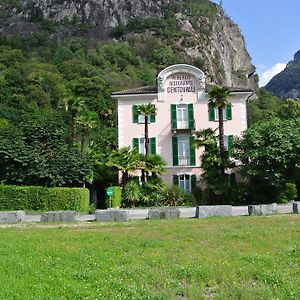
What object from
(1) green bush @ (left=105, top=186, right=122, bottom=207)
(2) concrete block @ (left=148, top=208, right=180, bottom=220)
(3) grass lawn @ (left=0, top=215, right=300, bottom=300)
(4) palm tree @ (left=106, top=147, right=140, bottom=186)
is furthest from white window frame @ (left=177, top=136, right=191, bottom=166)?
(3) grass lawn @ (left=0, top=215, right=300, bottom=300)

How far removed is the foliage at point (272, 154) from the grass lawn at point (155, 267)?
19.6 metres

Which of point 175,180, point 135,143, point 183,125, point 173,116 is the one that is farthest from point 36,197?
point 183,125

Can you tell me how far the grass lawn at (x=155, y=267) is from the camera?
825 cm

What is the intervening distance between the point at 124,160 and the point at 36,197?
23.4 ft

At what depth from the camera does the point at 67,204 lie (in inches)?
1248

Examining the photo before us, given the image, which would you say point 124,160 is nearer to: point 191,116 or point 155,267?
point 191,116

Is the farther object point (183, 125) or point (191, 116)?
point (191, 116)

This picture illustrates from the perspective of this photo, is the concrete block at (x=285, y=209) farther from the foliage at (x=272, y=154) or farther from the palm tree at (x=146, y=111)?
the palm tree at (x=146, y=111)

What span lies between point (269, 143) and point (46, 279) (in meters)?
26.1

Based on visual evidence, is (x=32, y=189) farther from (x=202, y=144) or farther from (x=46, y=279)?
(x=46, y=279)

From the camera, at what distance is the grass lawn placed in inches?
325

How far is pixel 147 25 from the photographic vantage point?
5561 inches

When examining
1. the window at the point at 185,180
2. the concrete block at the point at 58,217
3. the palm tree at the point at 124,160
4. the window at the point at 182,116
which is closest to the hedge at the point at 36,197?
the palm tree at the point at 124,160

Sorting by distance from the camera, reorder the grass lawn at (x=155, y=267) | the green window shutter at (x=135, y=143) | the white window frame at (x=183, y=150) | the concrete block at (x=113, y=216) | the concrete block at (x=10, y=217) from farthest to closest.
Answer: the green window shutter at (x=135, y=143) < the white window frame at (x=183, y=150) < the concrete block at (x=10, y=217) < the concrete block at (x=113, y=216) < the grass lawn at (x=155, y=267)
